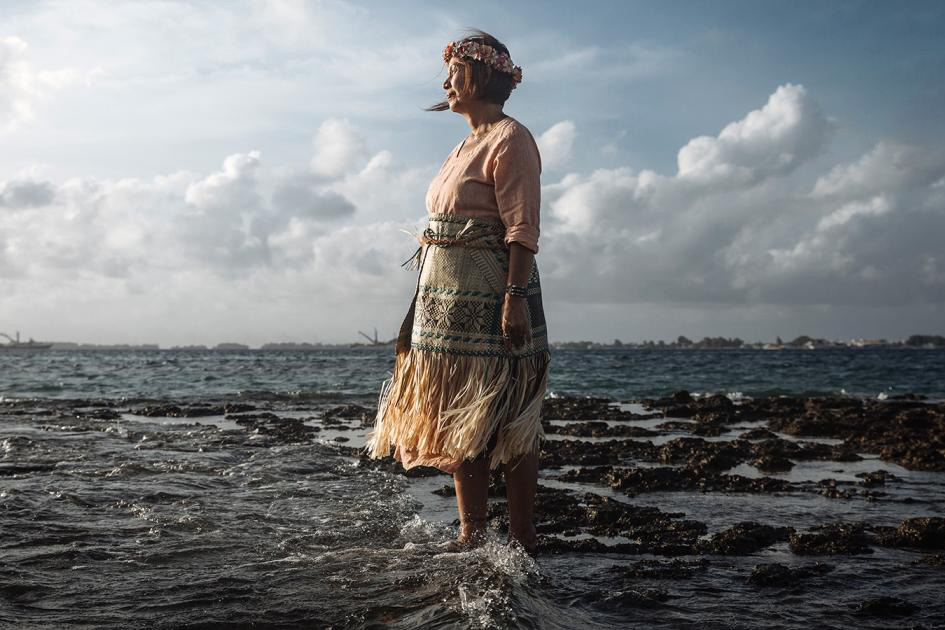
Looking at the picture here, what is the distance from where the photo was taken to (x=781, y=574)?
3365 millimetres

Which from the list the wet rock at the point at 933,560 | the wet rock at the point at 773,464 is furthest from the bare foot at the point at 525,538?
the wet rock at the point at 773,464

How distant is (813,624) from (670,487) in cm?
335

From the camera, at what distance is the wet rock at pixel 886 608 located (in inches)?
114

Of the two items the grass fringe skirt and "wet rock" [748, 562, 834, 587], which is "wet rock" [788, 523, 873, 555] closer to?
"wet rock" [748, 562, 834, 587]

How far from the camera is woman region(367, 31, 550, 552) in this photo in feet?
10.5

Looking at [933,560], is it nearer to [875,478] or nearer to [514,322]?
[514,322]

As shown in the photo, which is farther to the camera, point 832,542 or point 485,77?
point 832,542

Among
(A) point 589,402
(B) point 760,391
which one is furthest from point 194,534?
(B) point 760,391

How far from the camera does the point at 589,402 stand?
55.7ft

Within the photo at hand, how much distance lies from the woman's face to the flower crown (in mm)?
45

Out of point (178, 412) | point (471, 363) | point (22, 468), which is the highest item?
point (471, 363)

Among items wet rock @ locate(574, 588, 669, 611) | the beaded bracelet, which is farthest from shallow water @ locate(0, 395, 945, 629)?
the beaded bracelet

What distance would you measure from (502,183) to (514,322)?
61cm

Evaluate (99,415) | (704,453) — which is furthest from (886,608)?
(99,415)
